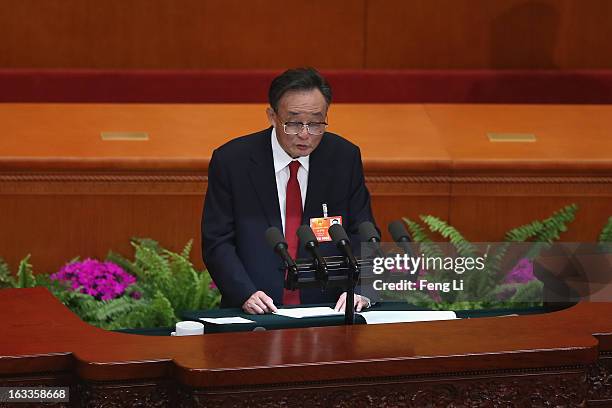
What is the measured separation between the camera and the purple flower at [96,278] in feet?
17.3

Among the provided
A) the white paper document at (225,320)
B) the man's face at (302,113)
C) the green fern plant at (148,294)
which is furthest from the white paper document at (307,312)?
the green fern plant at (148,294)

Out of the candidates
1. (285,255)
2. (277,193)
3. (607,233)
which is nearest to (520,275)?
(607,233)

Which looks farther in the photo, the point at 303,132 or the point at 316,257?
the point at 303,132

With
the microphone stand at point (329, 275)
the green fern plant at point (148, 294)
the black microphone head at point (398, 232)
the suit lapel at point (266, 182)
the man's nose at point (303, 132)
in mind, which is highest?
the man's nose at point (303, 132)

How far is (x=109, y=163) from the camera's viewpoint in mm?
5410

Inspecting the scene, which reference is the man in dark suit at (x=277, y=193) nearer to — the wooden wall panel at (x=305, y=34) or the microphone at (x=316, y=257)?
the microphone at (x=316, y=257)

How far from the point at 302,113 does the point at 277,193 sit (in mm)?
277

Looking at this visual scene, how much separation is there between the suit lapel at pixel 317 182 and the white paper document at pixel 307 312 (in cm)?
35

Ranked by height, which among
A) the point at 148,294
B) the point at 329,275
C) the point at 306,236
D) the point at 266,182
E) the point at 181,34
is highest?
the point at 181,34

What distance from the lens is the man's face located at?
3.72 metres

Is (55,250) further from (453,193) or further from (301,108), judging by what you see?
(301,108)

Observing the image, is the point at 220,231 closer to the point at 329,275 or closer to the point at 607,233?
the point at 329,275

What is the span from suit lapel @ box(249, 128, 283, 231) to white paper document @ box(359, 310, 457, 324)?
0.46m

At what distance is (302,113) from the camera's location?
372 centimetres
